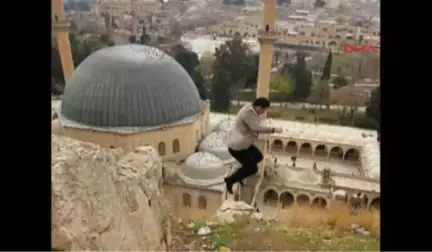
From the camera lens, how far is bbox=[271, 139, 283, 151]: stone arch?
262 inches

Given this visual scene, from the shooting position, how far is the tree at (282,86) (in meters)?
4.40

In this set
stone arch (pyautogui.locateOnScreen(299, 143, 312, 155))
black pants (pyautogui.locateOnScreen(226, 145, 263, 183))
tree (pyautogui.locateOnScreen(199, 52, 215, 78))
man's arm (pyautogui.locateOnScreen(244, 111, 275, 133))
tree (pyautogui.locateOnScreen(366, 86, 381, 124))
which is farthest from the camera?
stone arch (pyautogui.locateOnScreen(299, 143, 312, 155))

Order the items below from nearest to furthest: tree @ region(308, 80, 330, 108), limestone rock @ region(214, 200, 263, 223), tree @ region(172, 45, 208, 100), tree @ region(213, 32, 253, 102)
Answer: limestone rock @ region(214, 200, 263, 223), tree @ region(172, 45, 208, 100), tree @ region(213, 32, 253, 102), tree @ region(308, 80, 330, 108)

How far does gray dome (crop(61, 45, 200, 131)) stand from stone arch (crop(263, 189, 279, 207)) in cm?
125

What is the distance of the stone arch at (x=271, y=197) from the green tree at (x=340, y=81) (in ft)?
4.81

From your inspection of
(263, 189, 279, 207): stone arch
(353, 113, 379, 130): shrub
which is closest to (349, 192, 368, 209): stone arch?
(353, 113, 379, 130): shrub

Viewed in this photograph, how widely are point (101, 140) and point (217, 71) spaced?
5.54 ft

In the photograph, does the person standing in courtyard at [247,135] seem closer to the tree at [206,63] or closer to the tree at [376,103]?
the tree at [376,103]

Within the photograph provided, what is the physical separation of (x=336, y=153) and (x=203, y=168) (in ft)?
7.12

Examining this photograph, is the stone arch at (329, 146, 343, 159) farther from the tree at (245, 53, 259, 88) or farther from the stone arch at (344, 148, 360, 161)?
the tree at (245, 53, 259, 88)
